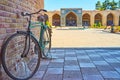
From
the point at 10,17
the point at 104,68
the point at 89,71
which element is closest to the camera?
the point at 10,17

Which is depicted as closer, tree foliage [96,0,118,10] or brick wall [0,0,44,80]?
brick wall [0,0,44,80]

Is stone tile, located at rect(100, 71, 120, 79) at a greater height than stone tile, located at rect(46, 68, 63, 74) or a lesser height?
greater

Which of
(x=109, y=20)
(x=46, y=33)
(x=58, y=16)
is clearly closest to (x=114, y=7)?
(x=109, y=20)

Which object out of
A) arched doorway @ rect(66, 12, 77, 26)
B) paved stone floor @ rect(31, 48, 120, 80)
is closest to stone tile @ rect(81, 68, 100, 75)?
paved stone floor @ rect(31, 48, 120, 80)

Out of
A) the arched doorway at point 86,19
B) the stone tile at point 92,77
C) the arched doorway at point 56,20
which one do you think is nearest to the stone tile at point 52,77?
the stone tile at point 92,77

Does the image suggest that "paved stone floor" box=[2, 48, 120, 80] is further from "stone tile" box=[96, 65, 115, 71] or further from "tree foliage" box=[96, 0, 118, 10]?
"tree foliage" box=[96, 0, 118, 10]

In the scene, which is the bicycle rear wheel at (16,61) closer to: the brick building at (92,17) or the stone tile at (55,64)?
the stone tile at (55,64)

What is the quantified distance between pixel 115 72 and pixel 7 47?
1.90m

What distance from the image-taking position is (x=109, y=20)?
176 ft

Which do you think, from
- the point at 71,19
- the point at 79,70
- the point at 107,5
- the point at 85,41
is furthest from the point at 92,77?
the point at 107,5

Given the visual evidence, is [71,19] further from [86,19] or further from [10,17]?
[10,17]

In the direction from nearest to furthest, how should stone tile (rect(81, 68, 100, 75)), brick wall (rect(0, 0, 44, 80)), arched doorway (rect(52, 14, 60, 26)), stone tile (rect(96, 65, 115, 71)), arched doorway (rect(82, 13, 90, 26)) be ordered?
→ 1. brick wall (rect(0, 0, 44, 80))
2. stone tile (rect(81, 68, 100, 75))
3. stone tile (rect(96, 65, 115, 71))
4. arched doorway (rect(52, 14, 60, 26))
5. arched doorway (rect(82, 13, 90, 26))

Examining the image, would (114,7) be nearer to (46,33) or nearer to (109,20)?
(109,20)

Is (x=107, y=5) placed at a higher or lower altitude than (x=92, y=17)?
higher
